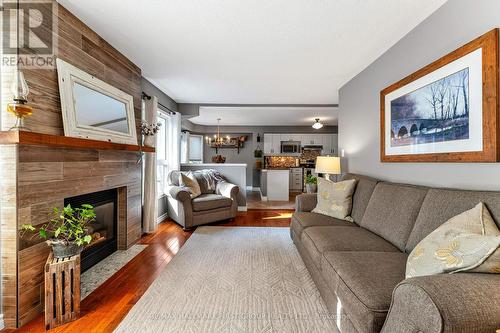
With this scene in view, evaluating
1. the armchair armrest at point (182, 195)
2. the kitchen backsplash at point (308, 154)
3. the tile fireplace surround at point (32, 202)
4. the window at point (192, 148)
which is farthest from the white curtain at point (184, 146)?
the tile fireplace surround at point (32, 202)

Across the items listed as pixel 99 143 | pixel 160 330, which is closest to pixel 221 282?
pixel 160 330

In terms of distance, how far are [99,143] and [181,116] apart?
3239mm

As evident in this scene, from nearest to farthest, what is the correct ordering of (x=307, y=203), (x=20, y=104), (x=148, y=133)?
1. (x=20, y=104)
2. (x=307, y=203)
3. (x=148, y=133)

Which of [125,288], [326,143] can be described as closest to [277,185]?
[326,143]

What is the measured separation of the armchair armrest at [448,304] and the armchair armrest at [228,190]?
3.56 metres

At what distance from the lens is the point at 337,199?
2.82m

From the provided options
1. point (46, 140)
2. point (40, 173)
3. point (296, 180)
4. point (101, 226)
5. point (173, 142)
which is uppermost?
point (173, 142)

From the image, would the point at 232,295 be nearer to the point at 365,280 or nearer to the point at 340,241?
the point at 340,241

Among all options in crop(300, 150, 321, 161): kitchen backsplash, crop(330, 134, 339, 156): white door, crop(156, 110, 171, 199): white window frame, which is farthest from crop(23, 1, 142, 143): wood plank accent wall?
crop(330, 134, 339, 156): white door

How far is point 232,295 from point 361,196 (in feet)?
5.60

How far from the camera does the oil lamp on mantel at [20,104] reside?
154cm

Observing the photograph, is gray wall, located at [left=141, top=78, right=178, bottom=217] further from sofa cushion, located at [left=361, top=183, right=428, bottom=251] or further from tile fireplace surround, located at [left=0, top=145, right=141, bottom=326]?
sofa cushion, located at [left=361, top=183, right=428, bottom=251]

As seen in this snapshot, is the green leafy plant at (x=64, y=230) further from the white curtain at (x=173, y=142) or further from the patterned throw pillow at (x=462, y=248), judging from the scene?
the white curtain at (x=173, y=142)

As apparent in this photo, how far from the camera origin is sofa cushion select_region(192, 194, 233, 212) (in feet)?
13.0
